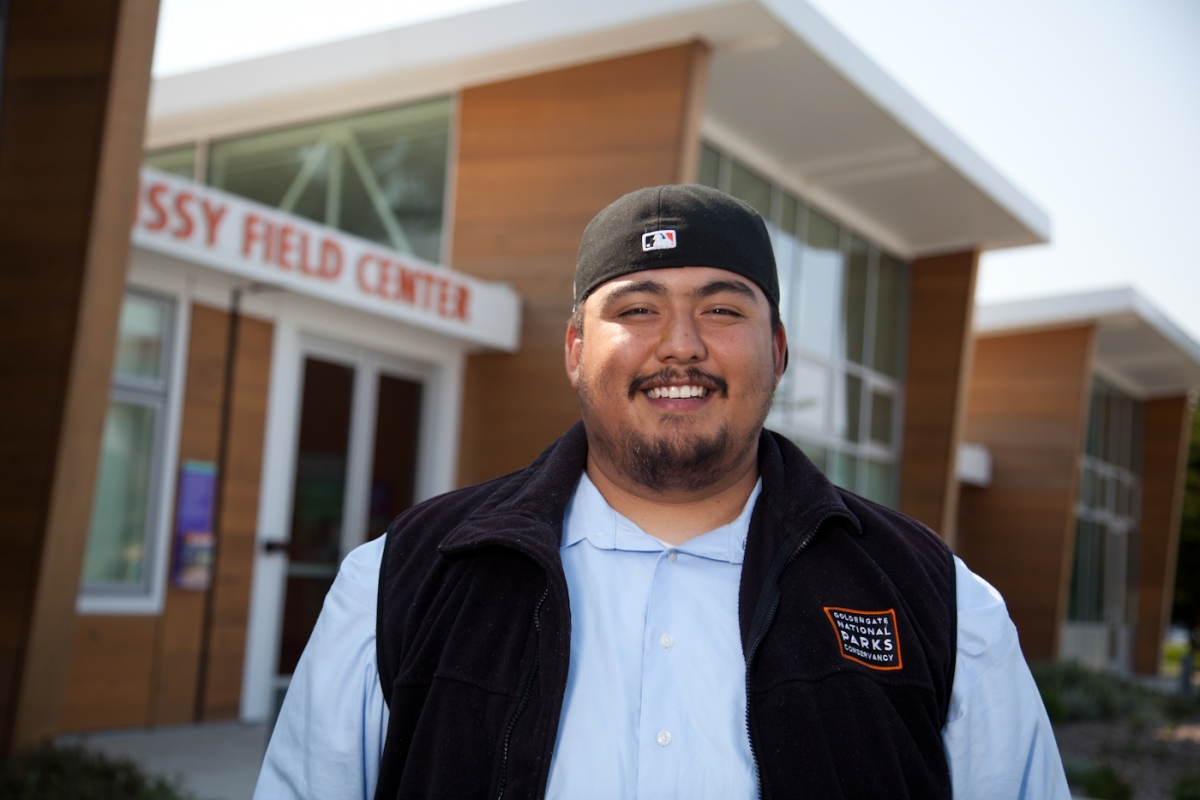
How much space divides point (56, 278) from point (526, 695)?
185 inches

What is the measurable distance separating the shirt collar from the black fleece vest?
0.07 meters

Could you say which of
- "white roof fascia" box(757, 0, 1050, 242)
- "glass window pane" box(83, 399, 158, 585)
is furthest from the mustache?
"white roof fascia" box(757, 0, 1050, 242)

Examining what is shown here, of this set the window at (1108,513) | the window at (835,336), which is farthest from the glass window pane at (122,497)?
the window at (1108,513)

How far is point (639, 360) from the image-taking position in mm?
2244

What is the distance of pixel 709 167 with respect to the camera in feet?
40.6

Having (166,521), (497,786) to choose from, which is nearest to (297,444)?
(166,521)

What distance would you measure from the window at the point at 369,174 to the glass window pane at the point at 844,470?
6.25 metres

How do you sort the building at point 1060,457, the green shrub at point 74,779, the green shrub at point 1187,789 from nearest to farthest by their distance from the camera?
the green shrub at point 74,779 < the green shrub at point 1187,789 < the building at point 1060,457

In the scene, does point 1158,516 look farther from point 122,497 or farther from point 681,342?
point 681,342

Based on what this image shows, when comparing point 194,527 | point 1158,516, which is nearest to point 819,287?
point 194,527

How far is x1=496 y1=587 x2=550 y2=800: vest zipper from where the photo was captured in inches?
75.4

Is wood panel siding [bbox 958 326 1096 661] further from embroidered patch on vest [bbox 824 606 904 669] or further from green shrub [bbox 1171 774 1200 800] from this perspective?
embroidered patch on vest [bbox 824 606 904 669]

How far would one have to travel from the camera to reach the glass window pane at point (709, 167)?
12203 millimetres

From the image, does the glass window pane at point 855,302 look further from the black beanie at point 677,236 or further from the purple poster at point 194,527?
the black beanie at point 677,236
